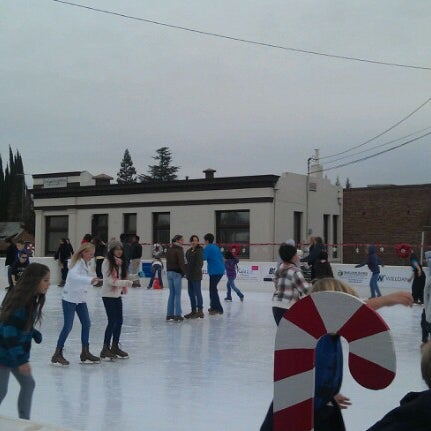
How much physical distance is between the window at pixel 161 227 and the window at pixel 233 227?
8.60 ft

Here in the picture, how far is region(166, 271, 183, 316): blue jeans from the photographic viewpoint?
12438mm

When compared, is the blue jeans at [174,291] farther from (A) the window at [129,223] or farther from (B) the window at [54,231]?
(B) the window at [54,231]

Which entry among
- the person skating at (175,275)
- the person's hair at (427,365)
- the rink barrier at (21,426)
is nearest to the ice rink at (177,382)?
the person skating at (175,275)

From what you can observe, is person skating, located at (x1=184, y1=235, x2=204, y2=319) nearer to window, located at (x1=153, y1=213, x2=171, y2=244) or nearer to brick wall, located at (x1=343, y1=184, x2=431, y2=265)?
window, located at (x1=153, y1=213, x2=171, y2=244)

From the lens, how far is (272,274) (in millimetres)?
21422

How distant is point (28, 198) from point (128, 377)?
76253mm

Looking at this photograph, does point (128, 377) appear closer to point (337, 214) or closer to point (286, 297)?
point (286, 297)

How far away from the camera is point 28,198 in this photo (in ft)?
263

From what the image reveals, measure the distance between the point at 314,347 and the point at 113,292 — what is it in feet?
18.7

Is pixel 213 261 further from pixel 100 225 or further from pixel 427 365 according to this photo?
pixel 100 225

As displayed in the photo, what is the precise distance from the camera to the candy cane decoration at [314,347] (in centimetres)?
257

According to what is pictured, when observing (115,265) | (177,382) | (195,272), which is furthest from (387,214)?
(177,382)

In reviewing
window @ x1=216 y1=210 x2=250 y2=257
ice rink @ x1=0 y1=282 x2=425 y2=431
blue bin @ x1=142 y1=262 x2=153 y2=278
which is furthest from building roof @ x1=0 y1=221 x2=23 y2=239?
ice rink @ x1=0 y1=282 x2=425 y2=431

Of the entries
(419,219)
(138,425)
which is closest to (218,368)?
(138,425)
